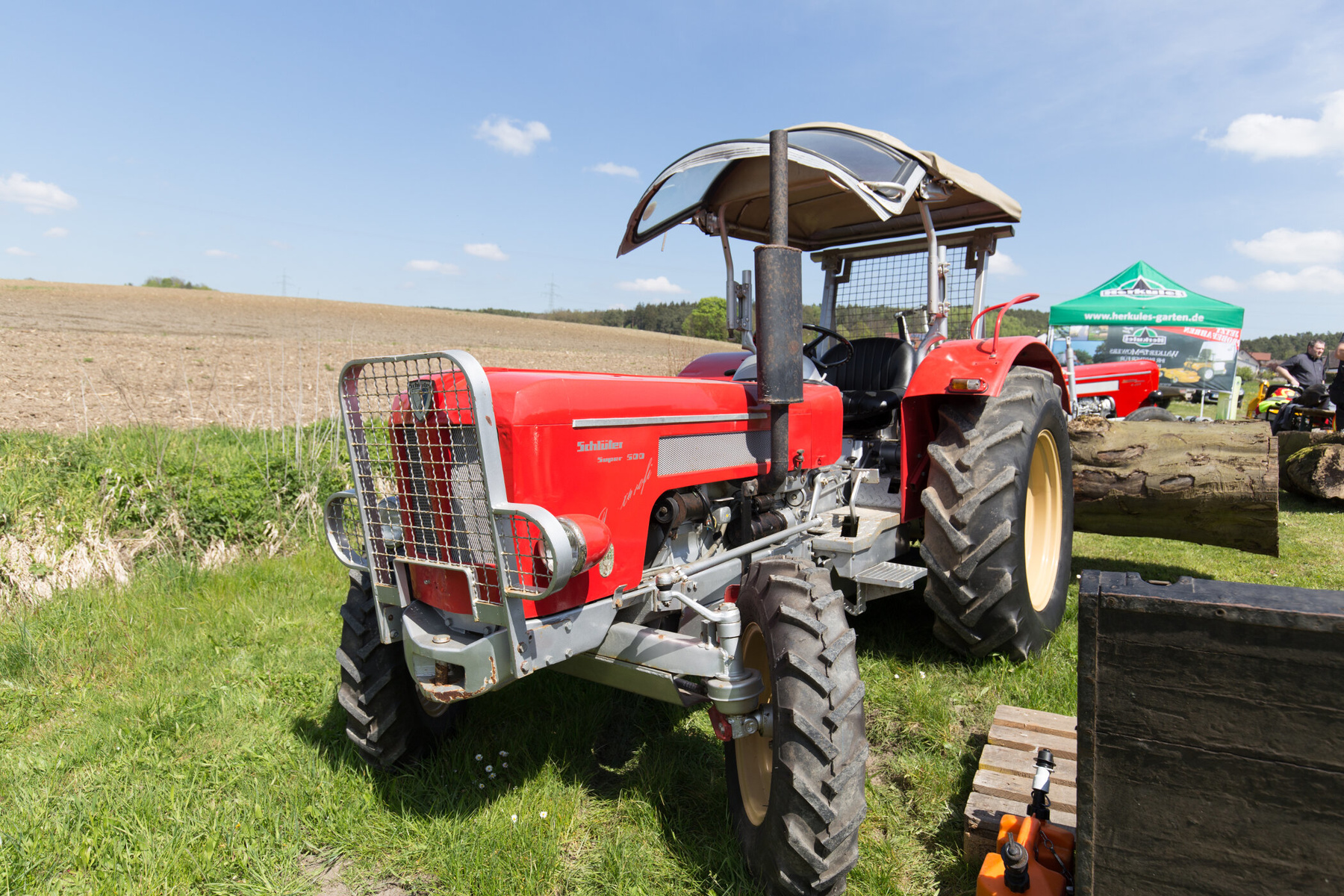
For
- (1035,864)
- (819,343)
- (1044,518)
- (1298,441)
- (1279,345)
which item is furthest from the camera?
(1279,345)

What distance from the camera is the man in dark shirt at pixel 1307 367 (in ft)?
33.0

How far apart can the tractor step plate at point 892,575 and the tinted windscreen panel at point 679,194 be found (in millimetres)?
1733

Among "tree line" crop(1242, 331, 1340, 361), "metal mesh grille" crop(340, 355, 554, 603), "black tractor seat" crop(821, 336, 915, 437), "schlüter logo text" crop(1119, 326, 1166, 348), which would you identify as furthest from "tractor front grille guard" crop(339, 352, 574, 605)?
"tree line" crop(1242, 331, 1340, 361)

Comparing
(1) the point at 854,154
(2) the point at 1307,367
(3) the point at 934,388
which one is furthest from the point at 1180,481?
(2) the point at 1307,367

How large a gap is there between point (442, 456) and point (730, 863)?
4.62 feet

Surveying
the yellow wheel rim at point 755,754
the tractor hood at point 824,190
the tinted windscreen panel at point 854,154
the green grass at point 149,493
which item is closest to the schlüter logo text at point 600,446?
the yellow wheel rim at point 755,754

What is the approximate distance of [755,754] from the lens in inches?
92.0

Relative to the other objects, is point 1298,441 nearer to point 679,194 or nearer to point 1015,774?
point 1015,774

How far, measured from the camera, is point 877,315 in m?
4.53

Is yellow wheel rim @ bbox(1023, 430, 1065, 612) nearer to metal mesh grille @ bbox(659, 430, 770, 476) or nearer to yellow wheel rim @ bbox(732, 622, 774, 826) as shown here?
metal mesh grille @ bbox(659, 430, 770, 476)

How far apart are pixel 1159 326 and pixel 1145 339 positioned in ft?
5.01

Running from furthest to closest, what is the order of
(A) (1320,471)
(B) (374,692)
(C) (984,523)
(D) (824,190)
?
(A) (1320,471) < (D) (824,190) < (C) (984,523) < (B) (374,692)

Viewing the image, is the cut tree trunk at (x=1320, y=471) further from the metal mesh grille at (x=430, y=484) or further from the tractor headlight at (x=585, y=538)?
the metal mesh grille at (x=430, y=484)

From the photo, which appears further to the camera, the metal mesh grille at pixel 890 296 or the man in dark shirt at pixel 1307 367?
the man in dark shirt at pixel 1307 367
